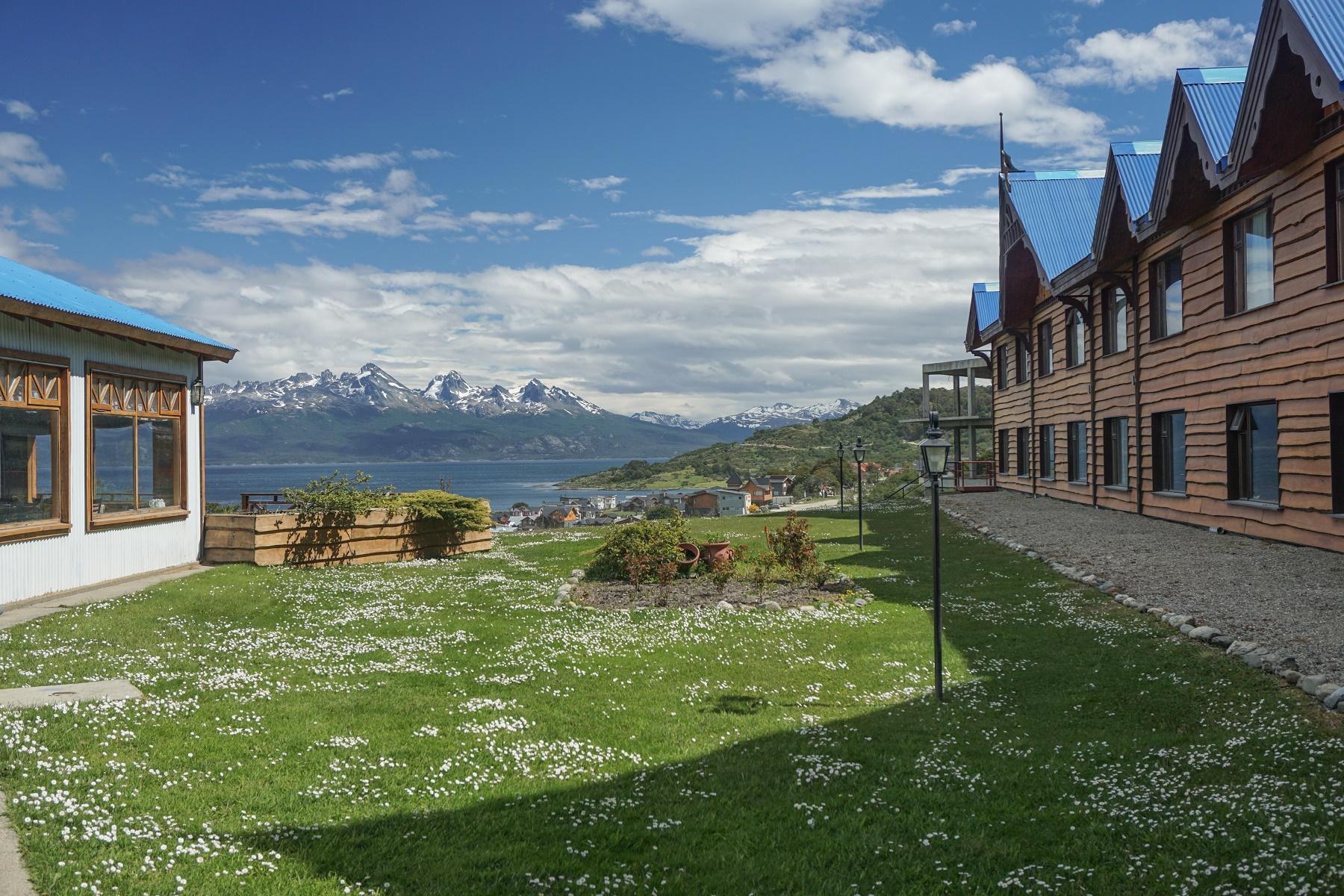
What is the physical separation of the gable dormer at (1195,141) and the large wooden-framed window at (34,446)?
21.0 metres

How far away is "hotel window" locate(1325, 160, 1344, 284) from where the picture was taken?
49.3ft

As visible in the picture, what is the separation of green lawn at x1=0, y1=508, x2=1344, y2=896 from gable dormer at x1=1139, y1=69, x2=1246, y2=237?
1010 centimetres

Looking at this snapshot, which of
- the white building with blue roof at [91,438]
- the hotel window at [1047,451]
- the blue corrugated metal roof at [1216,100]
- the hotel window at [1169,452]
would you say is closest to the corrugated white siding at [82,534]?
the white building with blue roof at [91,438]

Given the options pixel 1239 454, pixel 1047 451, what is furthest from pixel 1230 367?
pixel 1047 451

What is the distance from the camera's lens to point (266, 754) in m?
7.08

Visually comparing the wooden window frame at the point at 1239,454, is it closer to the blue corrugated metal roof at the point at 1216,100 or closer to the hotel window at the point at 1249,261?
the hotel window at the point at 1249,261

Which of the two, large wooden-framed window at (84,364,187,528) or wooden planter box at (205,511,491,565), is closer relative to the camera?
large wooden-framed window at (84,364,187,528)

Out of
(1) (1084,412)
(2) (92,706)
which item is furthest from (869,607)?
(1) (1084,412)

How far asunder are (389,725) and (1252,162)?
1727 centimetres

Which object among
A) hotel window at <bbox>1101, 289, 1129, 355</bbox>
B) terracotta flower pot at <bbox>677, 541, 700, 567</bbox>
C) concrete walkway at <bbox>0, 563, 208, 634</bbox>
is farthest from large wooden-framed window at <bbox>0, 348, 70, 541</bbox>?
hotel window at <bbox>1101, 289, 1129, 355</bbox>

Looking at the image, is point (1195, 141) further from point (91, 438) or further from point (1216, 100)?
point (91, 438)

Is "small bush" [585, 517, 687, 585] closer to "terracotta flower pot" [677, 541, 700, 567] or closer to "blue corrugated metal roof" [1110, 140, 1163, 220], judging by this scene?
"terracotta flower pot" [677, 541, 700, 567]

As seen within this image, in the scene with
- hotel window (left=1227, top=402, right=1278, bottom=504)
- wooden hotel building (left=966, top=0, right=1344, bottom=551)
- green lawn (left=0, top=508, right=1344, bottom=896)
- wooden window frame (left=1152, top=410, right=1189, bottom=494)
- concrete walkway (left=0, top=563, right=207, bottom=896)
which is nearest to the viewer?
concrete walkway (left=0, top=563, right=207, bottom=896)

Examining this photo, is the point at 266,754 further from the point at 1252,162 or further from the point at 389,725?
the point at 1252,162
